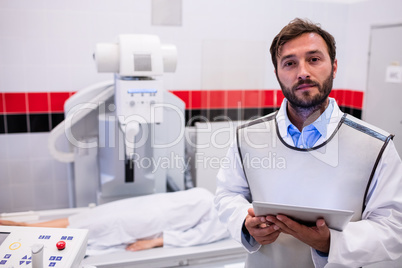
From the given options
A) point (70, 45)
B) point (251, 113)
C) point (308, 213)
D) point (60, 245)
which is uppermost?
point (70, 45)

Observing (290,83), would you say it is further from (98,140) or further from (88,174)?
(88,174)

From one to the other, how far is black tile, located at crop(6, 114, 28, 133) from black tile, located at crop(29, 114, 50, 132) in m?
0.04

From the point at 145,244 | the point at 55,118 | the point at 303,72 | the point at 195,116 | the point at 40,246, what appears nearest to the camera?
the point at 40,246

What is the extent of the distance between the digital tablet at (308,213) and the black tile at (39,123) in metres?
2.10

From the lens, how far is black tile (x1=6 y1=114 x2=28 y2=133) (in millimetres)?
2642

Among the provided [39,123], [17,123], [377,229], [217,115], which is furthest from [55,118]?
[377,229]

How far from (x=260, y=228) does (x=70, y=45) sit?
2.06m

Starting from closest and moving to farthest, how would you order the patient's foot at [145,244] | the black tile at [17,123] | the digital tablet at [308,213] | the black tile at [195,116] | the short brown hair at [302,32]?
the digital tablet at [308,213] < the short brown hair at [302,32] < the patient's foot at [145,244] < the black tile at [17,123] < the black tile at [195,116]

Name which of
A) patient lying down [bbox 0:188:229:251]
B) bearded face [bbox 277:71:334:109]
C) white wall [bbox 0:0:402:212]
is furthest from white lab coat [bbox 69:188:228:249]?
bearded face [bbox 277:71:334:109]

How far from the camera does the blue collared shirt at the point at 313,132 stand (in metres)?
Answer: 1.21

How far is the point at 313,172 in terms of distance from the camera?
120 cm

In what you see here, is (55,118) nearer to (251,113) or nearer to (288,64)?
(251,113)

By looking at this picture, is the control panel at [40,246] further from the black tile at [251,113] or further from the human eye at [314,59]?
the black tile at [251,113]

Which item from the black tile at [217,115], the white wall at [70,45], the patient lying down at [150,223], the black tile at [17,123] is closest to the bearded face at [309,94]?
the patient lying down at [150,223]
